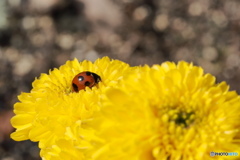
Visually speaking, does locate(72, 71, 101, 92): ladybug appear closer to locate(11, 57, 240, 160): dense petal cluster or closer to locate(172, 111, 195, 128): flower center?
locate(11, 57, 240, 160): dense petal cluster

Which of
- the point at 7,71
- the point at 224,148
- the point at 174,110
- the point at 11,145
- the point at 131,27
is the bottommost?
the point at 224,148

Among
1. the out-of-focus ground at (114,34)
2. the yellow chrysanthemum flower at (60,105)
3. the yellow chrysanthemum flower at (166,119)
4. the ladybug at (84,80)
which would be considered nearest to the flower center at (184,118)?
the yellow chrysanthemum flower at (166,119)

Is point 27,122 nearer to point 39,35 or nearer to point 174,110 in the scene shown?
point 174,110

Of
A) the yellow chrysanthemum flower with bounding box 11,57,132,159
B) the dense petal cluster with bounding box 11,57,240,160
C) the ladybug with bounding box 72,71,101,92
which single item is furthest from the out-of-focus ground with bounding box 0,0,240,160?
the dense petal cluster with bounding box 11,57,240,160

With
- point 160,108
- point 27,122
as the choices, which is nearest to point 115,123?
point 160,108

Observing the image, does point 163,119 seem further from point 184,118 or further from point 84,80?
point 84,80

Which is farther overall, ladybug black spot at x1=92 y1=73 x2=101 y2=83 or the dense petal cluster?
ladybug black spot at x1=92 y1=73 x2=101 y2=83

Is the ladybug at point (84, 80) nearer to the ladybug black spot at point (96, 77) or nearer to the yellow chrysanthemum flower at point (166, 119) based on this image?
the ladybug black spot at point (96, 77)
